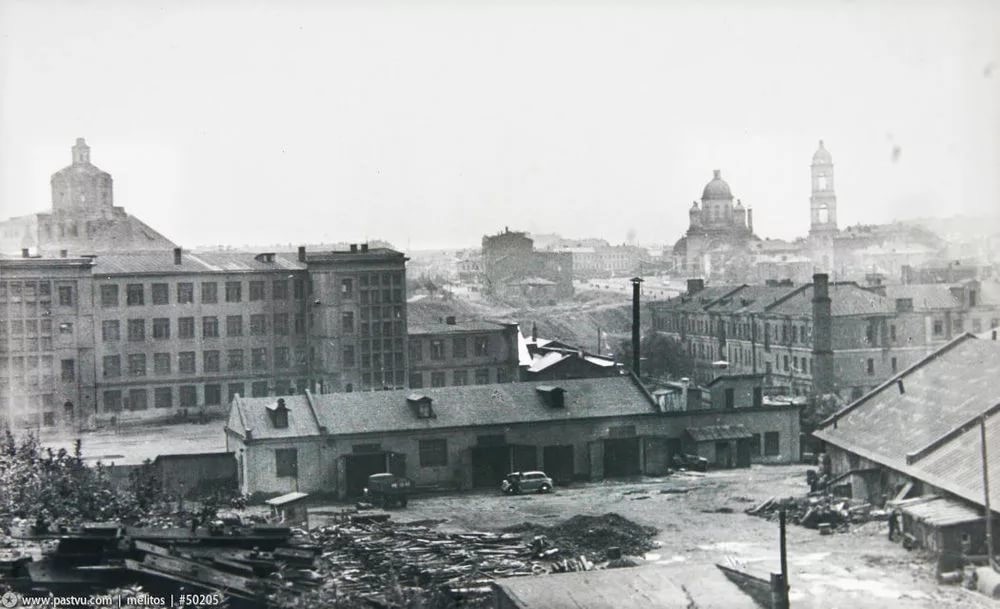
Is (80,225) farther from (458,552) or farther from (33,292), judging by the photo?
(458,552)

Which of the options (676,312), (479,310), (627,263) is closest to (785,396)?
(676,312)

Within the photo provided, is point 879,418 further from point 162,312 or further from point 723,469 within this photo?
point 162,312

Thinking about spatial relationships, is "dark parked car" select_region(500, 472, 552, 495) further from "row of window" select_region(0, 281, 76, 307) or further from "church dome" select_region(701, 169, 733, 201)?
"church dome" select_region(701, 169, 733, 201)

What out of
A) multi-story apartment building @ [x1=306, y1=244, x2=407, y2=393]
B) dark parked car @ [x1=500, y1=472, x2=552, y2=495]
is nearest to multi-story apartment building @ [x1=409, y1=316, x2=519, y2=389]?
multi-story apartment building @ [x1=306, y1=244, x2=407, y2=393]

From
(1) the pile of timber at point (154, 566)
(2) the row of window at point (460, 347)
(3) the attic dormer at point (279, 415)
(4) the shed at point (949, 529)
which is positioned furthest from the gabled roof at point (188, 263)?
(4) the shed at point (949, 529)

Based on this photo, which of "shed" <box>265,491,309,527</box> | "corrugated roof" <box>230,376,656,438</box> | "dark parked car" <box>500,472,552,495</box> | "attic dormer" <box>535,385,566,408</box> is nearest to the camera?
"shed" <box>265,491,309,527</box>

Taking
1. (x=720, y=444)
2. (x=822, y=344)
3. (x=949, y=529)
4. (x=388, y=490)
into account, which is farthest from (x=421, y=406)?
(x=822, y=344)
